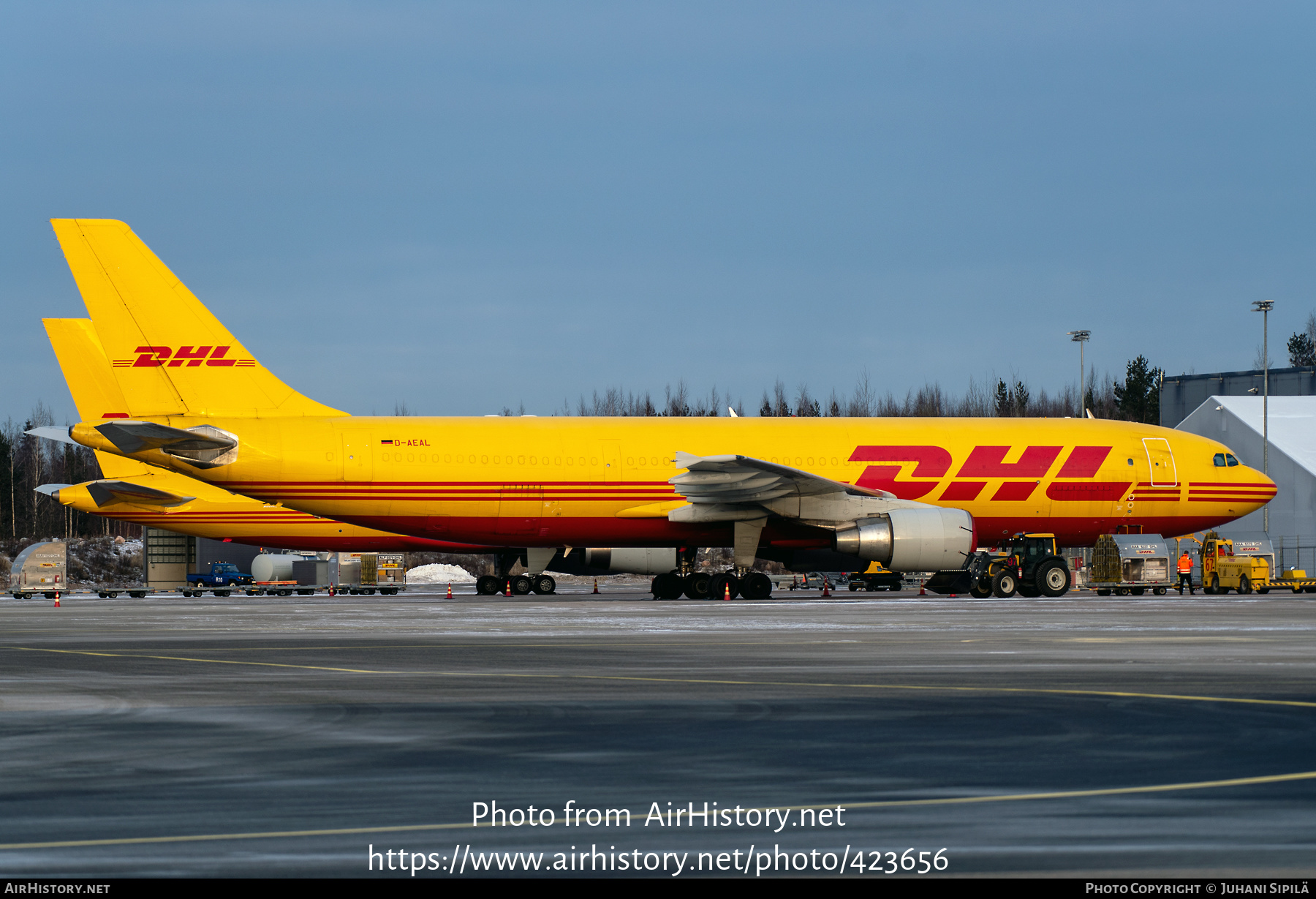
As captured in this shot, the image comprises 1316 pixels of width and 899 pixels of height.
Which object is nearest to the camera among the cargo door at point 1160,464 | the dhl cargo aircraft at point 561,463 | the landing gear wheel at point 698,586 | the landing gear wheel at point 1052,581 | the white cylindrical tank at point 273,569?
the dhl cargo aircraft at point 561,463

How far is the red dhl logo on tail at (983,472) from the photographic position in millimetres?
41406

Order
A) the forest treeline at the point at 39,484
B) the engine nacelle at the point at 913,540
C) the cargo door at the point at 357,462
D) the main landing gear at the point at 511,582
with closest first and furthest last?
the engine nacelle at the point at 913,540 < the cargo door at the point at 357,462 < the main landing gear at the point at 511,582 < the forest treeline at the point at 39,484

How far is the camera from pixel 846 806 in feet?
23.2

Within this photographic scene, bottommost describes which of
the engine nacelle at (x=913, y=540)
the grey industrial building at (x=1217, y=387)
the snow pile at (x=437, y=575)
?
the snow pile at (x=437, y=575)

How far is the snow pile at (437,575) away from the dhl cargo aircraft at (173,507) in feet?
123

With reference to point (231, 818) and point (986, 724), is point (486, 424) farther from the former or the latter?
point (231, 818)

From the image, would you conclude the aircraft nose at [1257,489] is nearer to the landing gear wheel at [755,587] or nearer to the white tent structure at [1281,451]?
the landing gear wheel at [755,587]

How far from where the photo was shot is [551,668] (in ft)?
52.0

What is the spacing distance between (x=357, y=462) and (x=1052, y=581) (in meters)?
19.9

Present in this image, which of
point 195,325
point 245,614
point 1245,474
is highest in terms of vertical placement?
point 195,325

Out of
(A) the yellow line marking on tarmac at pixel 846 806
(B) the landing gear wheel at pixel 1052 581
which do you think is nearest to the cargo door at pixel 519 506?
(B) the landing gear wheel at pixel 1052 581

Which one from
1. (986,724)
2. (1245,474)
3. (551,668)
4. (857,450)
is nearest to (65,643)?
(551,668)

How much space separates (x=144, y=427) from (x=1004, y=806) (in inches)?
1332

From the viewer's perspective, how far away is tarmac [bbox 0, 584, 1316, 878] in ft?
20.1
